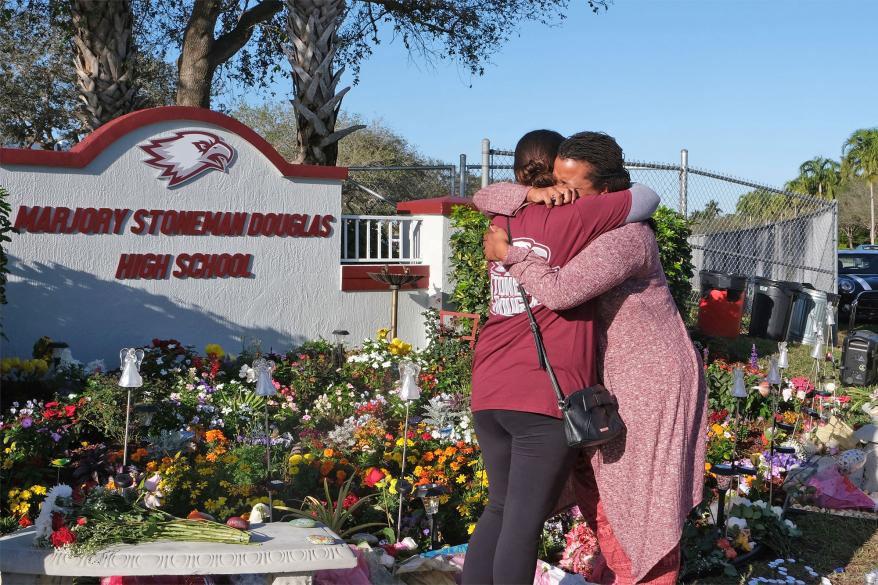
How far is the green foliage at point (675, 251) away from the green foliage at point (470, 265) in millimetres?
1610

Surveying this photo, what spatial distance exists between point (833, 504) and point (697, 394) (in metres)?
2.87

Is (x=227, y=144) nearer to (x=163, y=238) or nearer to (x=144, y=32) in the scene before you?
(x=163, y=238)

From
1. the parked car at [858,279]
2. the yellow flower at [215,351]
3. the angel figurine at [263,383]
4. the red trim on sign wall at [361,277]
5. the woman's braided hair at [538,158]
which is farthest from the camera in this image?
the parked car at [858,279]

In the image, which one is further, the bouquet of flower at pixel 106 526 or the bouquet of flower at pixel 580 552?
the bouquet of flower at pixel 580 552

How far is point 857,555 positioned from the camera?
4.28 m

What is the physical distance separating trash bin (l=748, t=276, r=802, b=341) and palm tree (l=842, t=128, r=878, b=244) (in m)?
47.4

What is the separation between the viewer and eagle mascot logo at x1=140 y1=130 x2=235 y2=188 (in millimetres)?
6941

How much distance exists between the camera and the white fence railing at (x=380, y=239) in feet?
26.9

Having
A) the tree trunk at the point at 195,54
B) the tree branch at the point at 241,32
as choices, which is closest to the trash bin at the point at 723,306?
the tree trunk at the point at 195,54

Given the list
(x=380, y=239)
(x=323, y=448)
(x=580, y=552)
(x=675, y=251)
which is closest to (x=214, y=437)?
(x=323, y=448)

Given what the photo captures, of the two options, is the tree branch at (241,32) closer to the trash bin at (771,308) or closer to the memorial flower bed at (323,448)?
the memorial flower bed at (323,448)

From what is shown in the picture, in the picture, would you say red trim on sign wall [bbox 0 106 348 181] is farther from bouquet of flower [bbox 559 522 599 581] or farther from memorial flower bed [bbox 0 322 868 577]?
bouquet of flower [bbox 559 522 599 581]

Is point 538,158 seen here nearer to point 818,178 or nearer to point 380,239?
point 380,239

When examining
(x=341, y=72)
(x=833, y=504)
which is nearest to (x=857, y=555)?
(x=833, y=504)
